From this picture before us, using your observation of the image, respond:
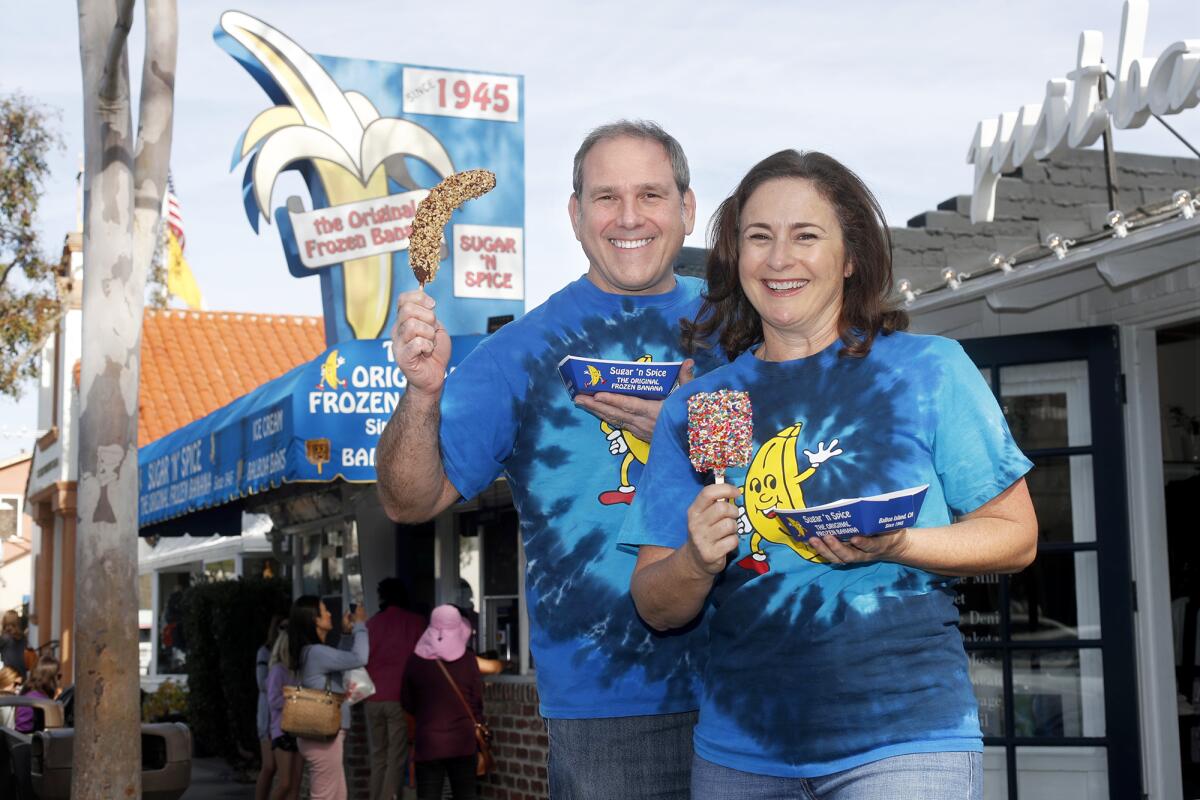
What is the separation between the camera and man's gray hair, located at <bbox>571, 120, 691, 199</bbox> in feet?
11.2

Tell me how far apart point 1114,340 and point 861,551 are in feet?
20.4

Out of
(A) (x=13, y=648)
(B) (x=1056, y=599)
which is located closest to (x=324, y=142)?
(B) (x=1056, y=599)

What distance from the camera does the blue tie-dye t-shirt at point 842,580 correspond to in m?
2.51

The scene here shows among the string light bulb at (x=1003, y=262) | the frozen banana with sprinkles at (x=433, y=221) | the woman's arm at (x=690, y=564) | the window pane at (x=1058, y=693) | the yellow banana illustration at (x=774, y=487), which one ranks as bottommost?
the window pane at (x=1058, y=693)

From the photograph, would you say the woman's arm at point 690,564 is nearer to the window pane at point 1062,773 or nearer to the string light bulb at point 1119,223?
the string light bulb at point 1119,223

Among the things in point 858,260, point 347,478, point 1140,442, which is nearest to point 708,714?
point 858,260

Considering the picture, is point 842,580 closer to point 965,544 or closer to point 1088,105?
point 965,544

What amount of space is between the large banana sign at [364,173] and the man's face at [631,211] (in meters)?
8.76

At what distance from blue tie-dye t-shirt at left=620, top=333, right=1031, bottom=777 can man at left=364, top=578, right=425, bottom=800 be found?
8.91m

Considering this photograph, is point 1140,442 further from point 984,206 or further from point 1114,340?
point 984,206

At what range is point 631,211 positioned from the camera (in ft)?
10.9

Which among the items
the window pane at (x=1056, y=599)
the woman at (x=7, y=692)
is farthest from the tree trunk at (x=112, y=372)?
the window pane at (x=1056, y=599)

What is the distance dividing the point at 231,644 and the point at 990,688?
9.78 metres

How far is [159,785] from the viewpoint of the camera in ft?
27.0
